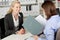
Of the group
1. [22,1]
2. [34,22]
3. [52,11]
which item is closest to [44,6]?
[52,11]

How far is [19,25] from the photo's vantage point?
3.23 meters

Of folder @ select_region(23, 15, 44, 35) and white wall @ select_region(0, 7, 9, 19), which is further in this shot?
white wall @ select_region(0, 7, 9, 19)

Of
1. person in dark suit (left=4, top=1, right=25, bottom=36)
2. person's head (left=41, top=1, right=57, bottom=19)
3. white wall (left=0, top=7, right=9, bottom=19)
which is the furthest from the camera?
white wall (left=0, top=7, right=9, bottom=19)

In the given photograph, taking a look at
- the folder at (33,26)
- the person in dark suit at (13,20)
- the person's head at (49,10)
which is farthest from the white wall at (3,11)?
the person's head at (49,10)

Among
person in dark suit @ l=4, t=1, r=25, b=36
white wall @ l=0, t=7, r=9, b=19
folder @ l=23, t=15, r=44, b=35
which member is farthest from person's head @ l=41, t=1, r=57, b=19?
white wall @ l=0, t=7, r=9, b=19

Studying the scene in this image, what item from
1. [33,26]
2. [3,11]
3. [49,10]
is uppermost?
[49,10]

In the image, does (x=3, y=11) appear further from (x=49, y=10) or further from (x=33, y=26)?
(x=49, y=10)

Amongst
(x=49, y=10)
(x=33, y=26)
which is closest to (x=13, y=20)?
(x=33, y=26)

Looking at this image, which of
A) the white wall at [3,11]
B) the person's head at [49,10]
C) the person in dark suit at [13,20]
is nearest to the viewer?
the person's head at [49,10]

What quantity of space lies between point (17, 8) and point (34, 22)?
94 cm

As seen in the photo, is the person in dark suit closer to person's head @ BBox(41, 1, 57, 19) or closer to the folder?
the folder

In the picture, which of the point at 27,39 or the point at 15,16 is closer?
the point at 27,39

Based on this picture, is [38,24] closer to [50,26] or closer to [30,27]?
[30,27]

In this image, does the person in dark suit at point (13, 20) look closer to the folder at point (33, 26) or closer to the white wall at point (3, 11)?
the folder at point (33, 26)
